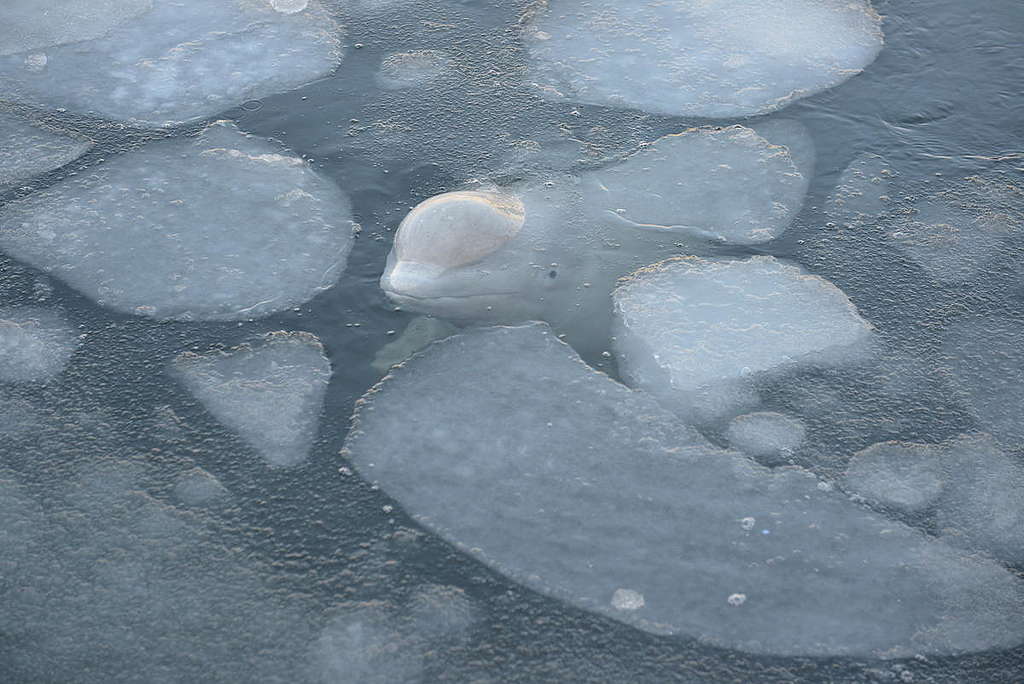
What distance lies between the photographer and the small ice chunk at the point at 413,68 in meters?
5.38

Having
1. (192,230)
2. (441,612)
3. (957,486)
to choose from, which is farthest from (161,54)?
(957,486)

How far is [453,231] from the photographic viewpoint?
4.35 m

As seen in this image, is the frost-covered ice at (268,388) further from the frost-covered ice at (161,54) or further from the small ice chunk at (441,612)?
the frost-covered ice at (161,54)

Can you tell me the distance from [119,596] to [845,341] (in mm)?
2747

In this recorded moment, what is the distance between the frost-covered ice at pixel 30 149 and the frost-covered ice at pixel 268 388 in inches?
61.0

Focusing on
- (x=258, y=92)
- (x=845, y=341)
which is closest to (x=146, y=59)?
(x=258, y=92)

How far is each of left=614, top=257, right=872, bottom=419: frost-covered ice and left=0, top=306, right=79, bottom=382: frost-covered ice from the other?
7.08 feet

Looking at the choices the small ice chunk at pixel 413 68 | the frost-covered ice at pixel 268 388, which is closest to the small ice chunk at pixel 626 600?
the frost-covered ice at pixel 268 388

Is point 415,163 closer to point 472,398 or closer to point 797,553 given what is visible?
point 472,398

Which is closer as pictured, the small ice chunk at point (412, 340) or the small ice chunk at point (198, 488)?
the small ice chunk at point (198, 488)

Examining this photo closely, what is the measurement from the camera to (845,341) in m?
4.07

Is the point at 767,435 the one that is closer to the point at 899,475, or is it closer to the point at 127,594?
the point at 899,475

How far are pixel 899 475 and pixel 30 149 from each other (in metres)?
4.12

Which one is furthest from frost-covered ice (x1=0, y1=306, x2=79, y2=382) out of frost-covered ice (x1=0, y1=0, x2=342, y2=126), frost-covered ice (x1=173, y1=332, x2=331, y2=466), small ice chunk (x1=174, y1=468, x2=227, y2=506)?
frost-covered ice (x1=0, y1=0, x2=342, y2=126)
